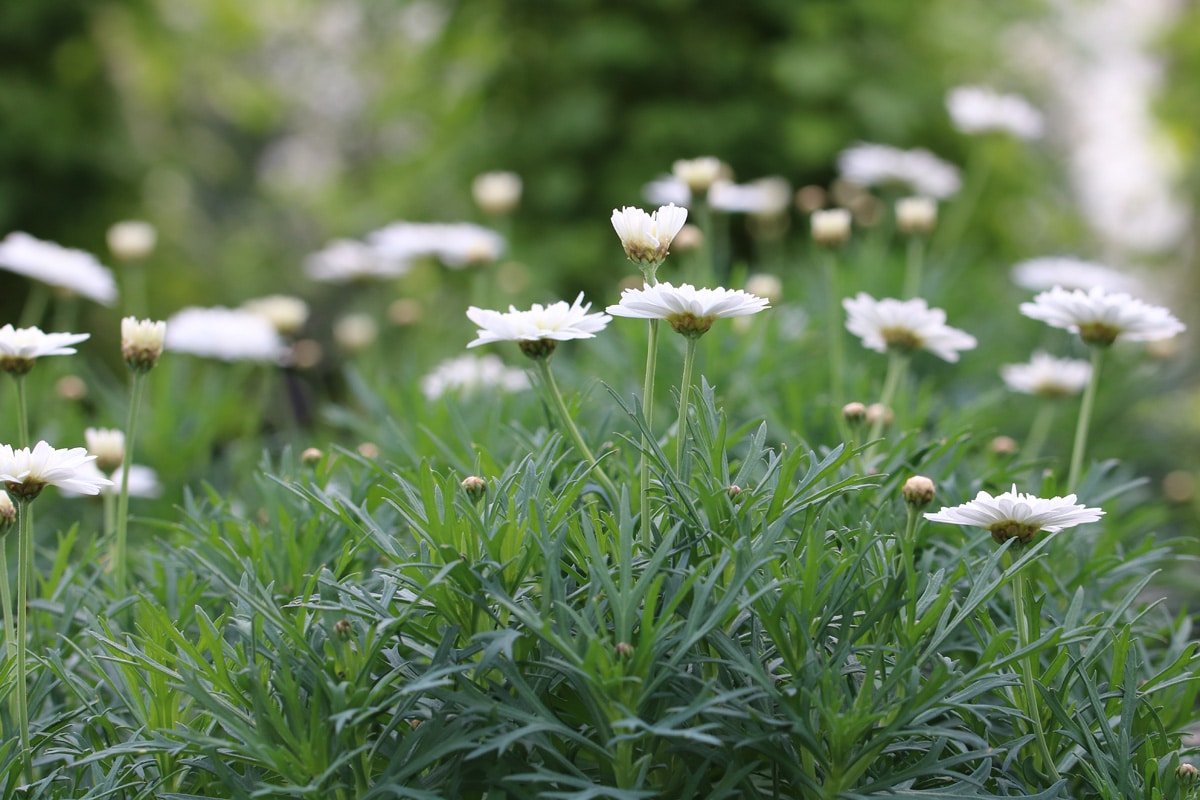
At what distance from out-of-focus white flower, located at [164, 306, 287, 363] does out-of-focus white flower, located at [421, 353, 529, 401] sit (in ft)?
1.08

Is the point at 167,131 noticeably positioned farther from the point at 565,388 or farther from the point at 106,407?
the point at 565,388

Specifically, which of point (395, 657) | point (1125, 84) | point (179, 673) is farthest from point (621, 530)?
point (1125, 84)

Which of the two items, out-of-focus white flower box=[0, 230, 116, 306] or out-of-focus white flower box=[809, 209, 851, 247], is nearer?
out-of-focus white flower box=[809, 209, 851, 247]

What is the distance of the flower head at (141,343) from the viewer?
4.13 feet

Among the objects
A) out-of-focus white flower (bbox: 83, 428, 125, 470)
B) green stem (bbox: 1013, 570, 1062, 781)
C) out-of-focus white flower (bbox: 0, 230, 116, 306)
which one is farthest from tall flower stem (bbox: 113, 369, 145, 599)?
green stem (bbox: 1013, 570, 1062, 781)

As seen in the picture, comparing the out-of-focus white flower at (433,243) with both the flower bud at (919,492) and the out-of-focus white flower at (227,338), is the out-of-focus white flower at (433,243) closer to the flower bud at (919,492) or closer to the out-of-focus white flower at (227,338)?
the out-of-focus white flower at (227,338)

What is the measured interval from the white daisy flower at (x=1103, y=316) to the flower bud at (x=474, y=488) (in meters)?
0.72

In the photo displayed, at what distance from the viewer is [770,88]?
3816mm

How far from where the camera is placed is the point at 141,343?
1.27 meters

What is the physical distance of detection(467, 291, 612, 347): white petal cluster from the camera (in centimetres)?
104

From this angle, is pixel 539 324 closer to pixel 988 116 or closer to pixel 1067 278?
pixel 1067 278

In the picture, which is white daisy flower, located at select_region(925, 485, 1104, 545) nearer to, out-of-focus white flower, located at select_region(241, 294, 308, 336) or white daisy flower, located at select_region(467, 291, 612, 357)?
white daisy flower, located at select_region(467, 291, 612, 357)

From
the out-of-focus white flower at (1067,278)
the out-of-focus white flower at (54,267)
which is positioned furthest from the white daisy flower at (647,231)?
the out-of-focus white flower at (1067,278)

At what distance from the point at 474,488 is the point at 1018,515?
1.72 feet
